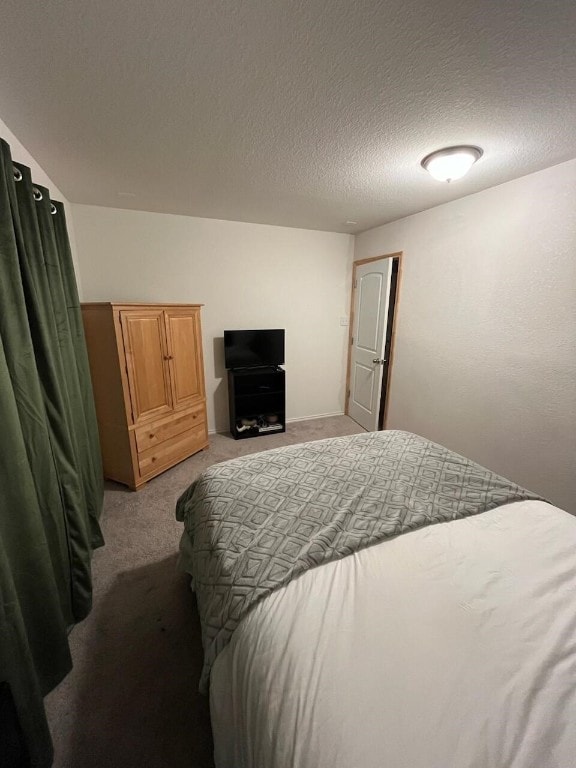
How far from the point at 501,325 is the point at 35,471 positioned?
9.55 ft

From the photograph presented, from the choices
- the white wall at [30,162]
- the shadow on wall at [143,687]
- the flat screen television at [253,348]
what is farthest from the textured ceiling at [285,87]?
the shadow on wall at [143,687]

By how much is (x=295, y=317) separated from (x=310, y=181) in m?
1.69

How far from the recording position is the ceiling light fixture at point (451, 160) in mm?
1651

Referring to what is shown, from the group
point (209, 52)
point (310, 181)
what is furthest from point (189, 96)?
A: point (310, 181)

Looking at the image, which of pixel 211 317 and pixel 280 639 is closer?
pixel 280 639

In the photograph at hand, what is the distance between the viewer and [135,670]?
1267 millimetres

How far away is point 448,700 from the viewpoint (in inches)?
26.2

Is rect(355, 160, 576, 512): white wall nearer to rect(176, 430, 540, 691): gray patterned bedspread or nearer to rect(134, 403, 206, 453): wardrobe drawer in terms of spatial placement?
rect(176, 430, 540, 691): gray patterned bedspread

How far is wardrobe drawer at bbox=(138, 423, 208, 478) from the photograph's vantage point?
2.53 m

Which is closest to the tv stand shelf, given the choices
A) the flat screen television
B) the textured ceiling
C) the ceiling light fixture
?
the flat screen television

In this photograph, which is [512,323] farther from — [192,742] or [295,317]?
[192,742]

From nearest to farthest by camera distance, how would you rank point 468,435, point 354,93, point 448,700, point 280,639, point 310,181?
point 448,700 → point 280,639 → point 354,93 → point 310,181 → point 468,435

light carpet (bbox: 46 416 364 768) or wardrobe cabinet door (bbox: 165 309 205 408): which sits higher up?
wardrobe cabinet door (bbox: 165 309 205 408)

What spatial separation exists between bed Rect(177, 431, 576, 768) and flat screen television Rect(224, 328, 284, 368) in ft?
6.83
